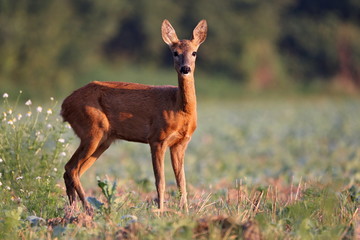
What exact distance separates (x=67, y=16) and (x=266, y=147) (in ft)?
99.3

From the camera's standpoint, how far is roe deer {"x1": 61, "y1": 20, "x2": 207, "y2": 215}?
7.86 metres

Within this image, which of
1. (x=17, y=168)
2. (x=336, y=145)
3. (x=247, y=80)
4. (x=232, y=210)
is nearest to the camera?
(x=232, y=210)

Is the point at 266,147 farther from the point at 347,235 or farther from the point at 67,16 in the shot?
the point at 67,16

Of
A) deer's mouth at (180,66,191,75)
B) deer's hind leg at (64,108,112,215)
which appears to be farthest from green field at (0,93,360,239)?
deer's mouth at (180,66,191,75)

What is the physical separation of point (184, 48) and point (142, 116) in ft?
3.25

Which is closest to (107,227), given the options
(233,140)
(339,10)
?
(233,140)

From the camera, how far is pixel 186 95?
7949 mm

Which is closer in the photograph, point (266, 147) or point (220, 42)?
point (266, 147)

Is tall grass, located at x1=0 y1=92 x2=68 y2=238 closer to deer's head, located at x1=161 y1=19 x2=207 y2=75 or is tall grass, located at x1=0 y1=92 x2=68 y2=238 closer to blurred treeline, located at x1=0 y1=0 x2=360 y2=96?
deer's head, located at x1=161 y1=19 x2=207 y2=75

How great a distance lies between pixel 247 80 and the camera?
54906 millimetres

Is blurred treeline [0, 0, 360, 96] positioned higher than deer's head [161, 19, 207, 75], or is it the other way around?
blurred treeline [0, 0, 360, 96]

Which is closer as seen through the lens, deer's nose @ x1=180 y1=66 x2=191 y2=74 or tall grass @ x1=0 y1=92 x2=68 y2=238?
tall grass @ x1=0 y1=92 x2=68 y2=238

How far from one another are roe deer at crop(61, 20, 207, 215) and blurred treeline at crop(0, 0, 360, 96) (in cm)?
3455

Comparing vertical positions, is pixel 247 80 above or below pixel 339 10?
below
